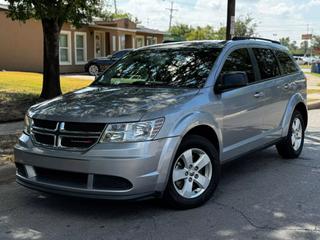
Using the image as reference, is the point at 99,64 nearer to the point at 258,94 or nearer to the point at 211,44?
the point at 211,44

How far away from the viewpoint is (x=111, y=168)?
4574 mm

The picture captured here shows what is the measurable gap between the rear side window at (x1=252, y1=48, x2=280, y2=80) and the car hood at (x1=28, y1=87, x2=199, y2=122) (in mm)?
1767

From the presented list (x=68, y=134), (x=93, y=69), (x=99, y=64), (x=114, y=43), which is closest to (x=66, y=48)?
(x=93, y=69)

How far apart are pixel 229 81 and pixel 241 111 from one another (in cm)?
55

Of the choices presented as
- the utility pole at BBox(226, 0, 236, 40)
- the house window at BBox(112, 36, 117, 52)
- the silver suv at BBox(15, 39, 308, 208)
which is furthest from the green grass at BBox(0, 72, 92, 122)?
the house window at BBox(112, 36, 117, 52)

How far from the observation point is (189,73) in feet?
19.2

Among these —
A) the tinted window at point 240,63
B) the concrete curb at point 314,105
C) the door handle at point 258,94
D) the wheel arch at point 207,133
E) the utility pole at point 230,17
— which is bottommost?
the concrete curb at point 314,105

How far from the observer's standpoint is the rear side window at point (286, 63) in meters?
7.52

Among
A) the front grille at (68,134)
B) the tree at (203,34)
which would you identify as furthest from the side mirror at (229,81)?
the tree at (203,34)

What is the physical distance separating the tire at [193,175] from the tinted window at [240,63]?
3.69ft

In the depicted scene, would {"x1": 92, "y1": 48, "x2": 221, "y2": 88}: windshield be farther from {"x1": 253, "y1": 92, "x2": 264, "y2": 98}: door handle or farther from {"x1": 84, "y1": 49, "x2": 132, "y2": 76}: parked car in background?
{"x1": 84, "y1": 49, "x2": 132, "y2": 76}: parked car in background

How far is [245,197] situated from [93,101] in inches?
80.4

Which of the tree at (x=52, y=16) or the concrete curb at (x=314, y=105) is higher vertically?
the tree at (x=52, y=16)

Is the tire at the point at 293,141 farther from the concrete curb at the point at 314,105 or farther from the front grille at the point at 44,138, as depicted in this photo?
the concrete curb at the point at 314,105
